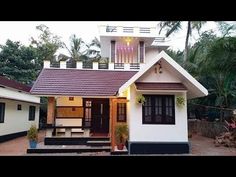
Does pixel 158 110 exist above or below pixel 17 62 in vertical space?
below

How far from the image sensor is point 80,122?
11836 mm

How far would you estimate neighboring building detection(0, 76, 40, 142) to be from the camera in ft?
39.3

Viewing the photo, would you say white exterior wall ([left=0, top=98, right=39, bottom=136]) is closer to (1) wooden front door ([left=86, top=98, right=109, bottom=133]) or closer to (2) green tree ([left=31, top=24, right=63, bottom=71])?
(1) wooden front door ([left=86, top=98, right=109, bottom=133])

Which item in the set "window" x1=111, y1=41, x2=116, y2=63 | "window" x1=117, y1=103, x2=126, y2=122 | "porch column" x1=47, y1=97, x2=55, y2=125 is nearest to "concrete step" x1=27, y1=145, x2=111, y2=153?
"porch column" x1=47, y1=97, x2=55, y2=125

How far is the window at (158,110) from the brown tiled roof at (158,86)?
17.9 inches

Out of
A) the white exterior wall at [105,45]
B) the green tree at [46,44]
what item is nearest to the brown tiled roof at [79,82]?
the white exterior wall at [105,45]

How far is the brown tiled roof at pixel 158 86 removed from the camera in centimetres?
895

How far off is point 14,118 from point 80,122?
13.7 ft

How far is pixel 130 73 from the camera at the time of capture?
13.3m

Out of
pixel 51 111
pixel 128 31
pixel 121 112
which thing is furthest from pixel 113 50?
pixel 51 111

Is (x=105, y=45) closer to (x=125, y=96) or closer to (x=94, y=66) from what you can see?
(x=94, y=66)
